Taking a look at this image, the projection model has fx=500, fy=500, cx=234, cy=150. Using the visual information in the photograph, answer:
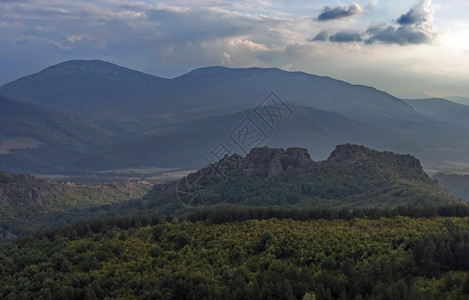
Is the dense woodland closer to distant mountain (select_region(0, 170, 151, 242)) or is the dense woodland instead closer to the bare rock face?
the bare rock face

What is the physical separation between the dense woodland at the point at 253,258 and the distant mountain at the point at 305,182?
78.1 feet

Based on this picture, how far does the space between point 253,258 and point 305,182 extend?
40.8 metres

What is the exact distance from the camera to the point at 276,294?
76.9 ft

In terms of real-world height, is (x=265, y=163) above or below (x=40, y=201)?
above

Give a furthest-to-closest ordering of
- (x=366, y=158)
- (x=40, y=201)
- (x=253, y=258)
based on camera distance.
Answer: (x=40, y=201) → (x=366, y=158) → (x=253, y=258)

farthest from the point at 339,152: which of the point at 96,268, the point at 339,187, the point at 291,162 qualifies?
the point at 96,268

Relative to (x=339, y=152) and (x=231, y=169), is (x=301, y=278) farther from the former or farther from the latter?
(x=339, y=152)

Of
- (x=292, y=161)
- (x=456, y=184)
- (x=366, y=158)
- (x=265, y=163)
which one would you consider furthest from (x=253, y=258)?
(x=456, y=184)

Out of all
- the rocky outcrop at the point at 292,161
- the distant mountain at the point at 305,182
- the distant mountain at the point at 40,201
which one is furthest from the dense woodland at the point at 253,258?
the distant mountain at the point at 40,201

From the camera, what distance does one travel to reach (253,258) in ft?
98.0

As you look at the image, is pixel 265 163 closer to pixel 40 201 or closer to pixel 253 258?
pixel 40 201

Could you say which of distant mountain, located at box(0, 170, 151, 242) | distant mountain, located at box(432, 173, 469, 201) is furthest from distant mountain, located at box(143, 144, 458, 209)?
distant mountain, located at box(432, 173, 469, 201)

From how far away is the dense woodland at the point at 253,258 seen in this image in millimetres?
24344

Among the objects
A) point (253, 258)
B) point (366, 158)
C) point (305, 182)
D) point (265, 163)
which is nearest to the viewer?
point (253, 258)
